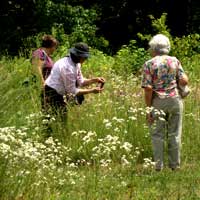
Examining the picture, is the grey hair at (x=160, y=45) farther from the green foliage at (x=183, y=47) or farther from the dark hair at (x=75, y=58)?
the green foliage at (x=183, y=47)

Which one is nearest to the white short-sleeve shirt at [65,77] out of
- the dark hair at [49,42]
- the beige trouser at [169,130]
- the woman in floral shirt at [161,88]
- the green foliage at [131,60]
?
the dark hair at [49,42]

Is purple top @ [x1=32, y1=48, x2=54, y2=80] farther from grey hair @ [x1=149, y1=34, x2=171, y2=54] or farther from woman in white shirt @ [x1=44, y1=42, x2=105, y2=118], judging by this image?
grey hair @ [x1=149, y1=34, x2=171, y2=54]

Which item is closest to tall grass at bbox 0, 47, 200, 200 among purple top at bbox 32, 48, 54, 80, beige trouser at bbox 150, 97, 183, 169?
beige trouser at bbox 150, 97, 183, 169

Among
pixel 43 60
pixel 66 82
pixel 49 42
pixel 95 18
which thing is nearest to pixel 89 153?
pixel 66 82

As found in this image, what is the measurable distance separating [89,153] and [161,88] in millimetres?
1179

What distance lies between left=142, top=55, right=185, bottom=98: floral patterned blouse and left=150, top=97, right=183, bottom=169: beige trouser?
0.09 meters

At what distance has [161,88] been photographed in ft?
25.5

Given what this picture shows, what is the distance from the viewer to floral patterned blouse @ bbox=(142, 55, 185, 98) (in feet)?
25.3

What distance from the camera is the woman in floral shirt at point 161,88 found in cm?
771

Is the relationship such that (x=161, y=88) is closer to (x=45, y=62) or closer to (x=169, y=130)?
(x=169, y=130)

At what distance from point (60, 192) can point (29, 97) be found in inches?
128

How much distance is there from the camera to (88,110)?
9383mm

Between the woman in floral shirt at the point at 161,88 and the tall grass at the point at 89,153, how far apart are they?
0.21m

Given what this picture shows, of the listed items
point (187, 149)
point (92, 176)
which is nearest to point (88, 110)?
point (187, 149)
